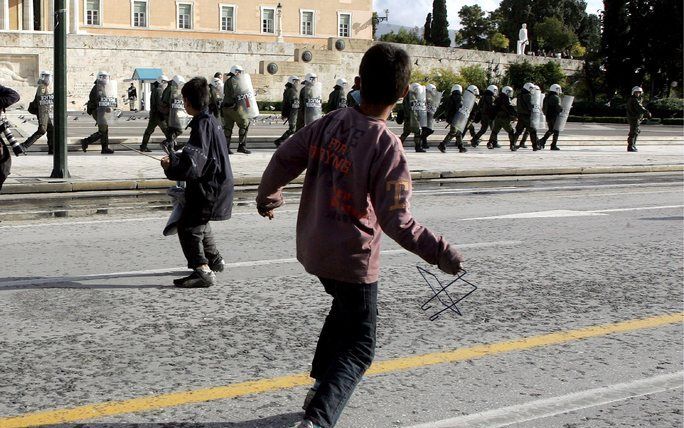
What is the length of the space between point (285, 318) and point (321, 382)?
2075mm

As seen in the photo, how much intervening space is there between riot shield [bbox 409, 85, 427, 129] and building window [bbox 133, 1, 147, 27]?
5251 cm

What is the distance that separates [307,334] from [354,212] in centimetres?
200

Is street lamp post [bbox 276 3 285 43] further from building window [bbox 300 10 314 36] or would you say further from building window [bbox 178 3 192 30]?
building window [bbox 178 3 192 30]

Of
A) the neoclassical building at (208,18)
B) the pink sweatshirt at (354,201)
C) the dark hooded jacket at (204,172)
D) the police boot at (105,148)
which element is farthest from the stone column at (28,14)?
the pink sweatshirt at (354,201)

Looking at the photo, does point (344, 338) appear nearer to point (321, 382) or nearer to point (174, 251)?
point (321, 382)

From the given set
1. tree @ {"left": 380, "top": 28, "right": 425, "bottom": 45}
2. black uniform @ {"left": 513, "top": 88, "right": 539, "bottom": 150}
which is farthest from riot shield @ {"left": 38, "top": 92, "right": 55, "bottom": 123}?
tree @ {"left": 380, "top": 28, "right": 425, "bottom": 45}

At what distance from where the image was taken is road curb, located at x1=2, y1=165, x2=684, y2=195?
1310 cm

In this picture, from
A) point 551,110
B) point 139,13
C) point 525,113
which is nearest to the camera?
point 525,113

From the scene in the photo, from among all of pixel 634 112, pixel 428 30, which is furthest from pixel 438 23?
pixel 634 112

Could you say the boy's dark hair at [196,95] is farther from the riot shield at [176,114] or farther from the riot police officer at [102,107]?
the riot police officer at [102,107]

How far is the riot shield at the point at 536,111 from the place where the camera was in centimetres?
2402

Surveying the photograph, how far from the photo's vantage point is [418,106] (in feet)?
72.3

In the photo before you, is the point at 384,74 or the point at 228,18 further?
the point at 228,18

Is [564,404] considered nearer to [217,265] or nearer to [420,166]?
[217,265]
